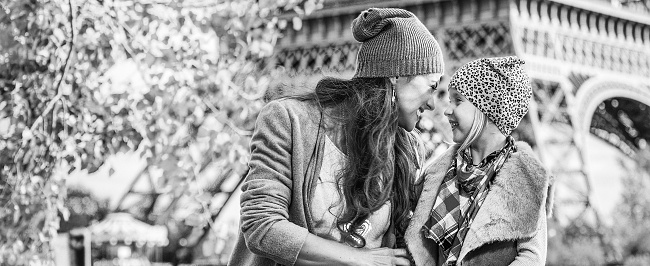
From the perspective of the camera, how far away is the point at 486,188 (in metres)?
3.39

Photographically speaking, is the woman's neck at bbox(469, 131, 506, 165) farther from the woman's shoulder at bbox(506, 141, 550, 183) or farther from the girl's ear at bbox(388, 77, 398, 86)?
the girl's ear at bbox(388, 77, 398, 86)

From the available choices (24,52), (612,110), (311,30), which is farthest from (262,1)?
(612,110)

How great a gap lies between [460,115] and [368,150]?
0.95ft

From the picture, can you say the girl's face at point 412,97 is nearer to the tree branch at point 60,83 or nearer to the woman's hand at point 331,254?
the woman's hand at point 331,254

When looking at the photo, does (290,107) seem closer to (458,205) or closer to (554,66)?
(458,205)

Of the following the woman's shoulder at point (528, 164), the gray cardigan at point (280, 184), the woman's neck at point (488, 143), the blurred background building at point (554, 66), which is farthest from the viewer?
the blurred background building at point (554, 66)

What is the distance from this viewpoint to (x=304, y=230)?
3.23m

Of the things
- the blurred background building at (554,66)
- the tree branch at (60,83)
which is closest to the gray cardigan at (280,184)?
the tree branch at (60,83)

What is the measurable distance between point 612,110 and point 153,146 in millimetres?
24822

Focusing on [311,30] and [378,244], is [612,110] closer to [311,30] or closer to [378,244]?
[311,30]

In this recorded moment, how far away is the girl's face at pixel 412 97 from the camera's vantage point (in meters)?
3.44

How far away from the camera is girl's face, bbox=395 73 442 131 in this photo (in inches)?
135

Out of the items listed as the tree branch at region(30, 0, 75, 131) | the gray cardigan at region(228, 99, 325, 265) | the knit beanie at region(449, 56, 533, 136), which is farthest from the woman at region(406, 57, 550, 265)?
the tree branch at region(30, 0, 75, 131)

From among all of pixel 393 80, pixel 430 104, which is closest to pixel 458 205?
pixel 430 104
